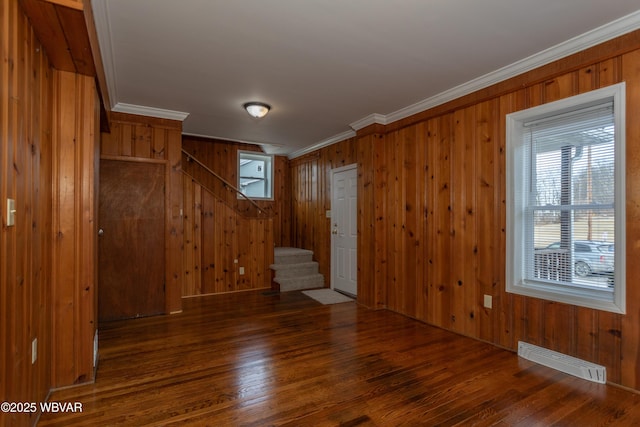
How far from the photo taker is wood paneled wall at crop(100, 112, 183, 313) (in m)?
4.00

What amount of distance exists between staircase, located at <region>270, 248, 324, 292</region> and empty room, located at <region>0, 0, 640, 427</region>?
1114 millimetres

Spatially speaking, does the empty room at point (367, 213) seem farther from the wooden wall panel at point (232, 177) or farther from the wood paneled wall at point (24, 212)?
the wooden wall panel at point (232, 177)

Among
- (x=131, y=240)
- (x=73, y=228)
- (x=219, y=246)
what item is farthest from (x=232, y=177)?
(x=73, y=228)

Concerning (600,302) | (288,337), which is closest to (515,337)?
(600,302)

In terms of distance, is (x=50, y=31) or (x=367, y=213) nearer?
(x=50, y=31)

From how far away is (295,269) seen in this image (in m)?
5.71

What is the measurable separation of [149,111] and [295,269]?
323 centimetres

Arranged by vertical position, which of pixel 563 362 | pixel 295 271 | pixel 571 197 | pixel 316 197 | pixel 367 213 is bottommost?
pixel 563 362

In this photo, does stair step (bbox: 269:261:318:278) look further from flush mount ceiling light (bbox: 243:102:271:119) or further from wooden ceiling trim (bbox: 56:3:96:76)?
wooden ceiling trim (bbox: 56:3:96:76)

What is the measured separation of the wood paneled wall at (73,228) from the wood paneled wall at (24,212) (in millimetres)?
69

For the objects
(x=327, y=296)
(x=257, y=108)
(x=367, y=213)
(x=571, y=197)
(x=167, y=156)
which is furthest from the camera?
(x=327, y=296)

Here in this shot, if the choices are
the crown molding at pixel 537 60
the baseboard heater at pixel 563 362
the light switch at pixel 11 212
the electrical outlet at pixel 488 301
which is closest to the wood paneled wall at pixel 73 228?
Answer: the light switch at pixel 11 212

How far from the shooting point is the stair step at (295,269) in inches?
220

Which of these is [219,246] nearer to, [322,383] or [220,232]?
[220,232]
